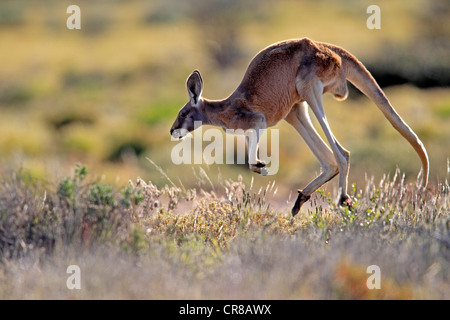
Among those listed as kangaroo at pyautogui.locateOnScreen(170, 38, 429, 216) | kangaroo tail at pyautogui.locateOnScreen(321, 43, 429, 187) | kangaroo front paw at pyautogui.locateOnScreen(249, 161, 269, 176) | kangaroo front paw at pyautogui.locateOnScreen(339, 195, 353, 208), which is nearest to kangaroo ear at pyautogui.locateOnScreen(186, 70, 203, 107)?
kangaroo at pyautogui.locateOnScreen(170, 38, 429, 216)

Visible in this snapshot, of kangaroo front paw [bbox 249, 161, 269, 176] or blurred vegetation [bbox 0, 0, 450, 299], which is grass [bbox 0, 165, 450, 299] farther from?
kangaroo front paw [bbox 249, 161, 269, 176]

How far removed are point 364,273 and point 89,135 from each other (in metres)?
17.7

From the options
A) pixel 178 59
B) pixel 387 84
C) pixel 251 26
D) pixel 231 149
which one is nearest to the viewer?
pixel 231 149

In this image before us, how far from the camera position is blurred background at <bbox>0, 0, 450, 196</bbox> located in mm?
18297

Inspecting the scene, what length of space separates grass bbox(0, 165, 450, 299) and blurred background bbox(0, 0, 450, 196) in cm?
57

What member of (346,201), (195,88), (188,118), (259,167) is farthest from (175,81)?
(346,201)

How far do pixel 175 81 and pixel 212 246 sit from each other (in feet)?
82.5

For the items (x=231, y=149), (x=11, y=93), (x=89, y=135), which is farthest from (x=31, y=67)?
(x=231, y=149)

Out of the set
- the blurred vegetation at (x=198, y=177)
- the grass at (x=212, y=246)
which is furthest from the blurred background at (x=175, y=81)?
the grass at (x=212, y=246)

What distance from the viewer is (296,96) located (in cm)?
812

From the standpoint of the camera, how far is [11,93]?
103 ft

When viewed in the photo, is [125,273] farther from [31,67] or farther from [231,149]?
[31,67]

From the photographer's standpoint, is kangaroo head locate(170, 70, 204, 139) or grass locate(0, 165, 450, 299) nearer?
grass locate(0, 165, 450, 299)
